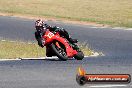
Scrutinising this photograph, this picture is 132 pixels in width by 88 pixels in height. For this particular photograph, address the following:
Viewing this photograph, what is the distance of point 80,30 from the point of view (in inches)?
1242

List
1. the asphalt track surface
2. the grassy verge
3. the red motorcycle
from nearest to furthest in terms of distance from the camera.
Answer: the asphalt track surface → the red motorcycle → the grassy verge

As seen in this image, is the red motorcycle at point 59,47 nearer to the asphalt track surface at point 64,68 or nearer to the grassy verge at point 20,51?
the asphalt track surface at point 64,68

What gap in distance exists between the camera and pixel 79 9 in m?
43.4

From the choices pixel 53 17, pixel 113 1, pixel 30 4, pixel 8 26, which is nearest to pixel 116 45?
pixel 8 26

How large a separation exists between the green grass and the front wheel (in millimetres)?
17110

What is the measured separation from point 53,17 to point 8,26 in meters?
5.65

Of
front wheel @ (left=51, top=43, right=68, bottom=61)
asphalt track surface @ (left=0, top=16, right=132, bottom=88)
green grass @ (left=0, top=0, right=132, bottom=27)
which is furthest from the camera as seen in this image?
green grass @ (left=0, top=0, right=132, bottom=27)

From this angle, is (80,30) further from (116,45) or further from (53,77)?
(53,77)

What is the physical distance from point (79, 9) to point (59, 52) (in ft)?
85.6

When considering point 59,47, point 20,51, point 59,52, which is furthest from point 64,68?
point 20,51

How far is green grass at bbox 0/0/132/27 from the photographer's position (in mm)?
37469

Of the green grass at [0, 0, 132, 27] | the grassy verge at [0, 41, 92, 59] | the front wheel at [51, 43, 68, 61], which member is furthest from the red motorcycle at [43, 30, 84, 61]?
the green grass at [0, 0, 132, 27]

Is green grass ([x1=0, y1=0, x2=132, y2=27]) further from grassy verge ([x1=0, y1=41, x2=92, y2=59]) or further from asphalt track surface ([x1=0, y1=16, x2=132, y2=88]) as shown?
grassy verge ([x1=0, y1=41, x2=92, y2=59])

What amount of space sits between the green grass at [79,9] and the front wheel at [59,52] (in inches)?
674
